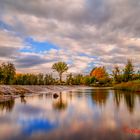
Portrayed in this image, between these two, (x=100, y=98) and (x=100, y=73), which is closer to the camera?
(x=100, y=98)

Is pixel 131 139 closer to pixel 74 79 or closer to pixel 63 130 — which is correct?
pixel 63 130

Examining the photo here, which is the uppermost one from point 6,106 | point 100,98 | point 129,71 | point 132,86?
point 129,71

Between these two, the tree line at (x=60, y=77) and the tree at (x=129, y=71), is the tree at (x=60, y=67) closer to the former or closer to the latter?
the tree line at (x=60, y=77)

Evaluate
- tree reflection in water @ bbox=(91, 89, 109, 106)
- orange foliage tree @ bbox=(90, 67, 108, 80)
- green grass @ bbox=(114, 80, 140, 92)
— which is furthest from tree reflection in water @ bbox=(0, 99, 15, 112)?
orange foliage tree @ bbox=(90, 67, 108, 80)

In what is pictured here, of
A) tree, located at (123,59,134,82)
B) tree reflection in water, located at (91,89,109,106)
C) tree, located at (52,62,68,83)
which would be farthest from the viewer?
tree, located at (52,62,68,83)

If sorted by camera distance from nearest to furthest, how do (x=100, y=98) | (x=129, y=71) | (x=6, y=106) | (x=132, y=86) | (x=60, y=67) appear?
(x=6, y=106) → (x=100, y=98) → (x=132, y=86) → (x=129, y=71) → (x=60, y=67)

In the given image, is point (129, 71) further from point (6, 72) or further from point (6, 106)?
point (6, 106)

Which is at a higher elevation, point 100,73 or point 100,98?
point 100,73

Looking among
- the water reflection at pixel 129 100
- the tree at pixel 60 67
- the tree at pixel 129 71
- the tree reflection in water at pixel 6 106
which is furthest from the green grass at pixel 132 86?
the tree at pixel 60 67

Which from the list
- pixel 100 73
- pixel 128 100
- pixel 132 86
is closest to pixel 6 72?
pixel 132 86

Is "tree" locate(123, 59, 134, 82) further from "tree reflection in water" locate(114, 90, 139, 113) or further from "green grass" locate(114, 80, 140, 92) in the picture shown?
"tree reflection in water" locate(114, 90, 139, 113)

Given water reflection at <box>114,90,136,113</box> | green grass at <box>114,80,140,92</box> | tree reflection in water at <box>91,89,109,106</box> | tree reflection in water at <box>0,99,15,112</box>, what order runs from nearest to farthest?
tree reflection in water at <box>0,99,15,112</box>, water reflection at <box>114,90,136,113</box>, tree reflection in water at <box>91,89,109,106</box>, green grass at <box>114,80,140,92</box>

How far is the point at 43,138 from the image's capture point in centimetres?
820

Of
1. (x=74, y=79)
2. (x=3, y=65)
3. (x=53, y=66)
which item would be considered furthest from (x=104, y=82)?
(x=3, y=65)
